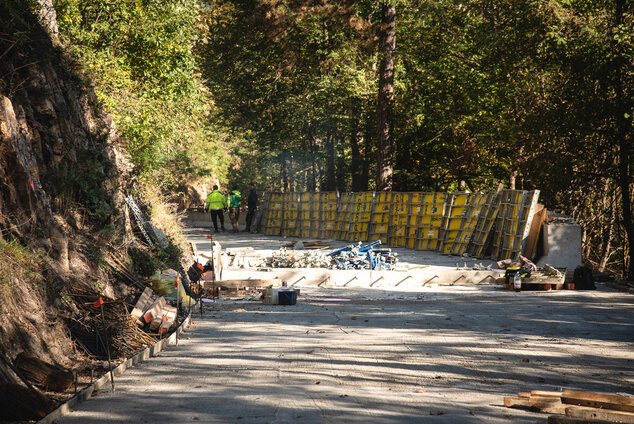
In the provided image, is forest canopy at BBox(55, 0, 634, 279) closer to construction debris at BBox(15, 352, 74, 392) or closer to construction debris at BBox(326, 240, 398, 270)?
construction debris at BBox(326, 240, 398, 270)

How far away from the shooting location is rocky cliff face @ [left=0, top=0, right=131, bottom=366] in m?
7.88

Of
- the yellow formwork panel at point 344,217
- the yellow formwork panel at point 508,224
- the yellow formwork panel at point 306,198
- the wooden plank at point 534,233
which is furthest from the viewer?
the yellow formwork panel at point 306,198

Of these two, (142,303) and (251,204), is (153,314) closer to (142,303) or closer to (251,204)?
(142,303)

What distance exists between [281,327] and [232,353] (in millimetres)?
2331

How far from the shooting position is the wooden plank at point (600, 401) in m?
5.75

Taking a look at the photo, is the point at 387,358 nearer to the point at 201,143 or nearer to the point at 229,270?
the point at 229,270

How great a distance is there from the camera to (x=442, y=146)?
36438mm

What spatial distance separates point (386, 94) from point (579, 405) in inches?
1020

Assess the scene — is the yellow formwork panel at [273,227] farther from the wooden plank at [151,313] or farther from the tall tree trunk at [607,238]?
the wooden plank at [151,313]

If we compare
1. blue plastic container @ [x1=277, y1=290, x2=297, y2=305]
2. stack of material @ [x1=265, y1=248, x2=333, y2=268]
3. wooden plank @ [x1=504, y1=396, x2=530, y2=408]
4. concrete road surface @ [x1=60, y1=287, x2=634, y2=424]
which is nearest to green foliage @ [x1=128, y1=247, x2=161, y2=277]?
concrete road surface @ [x1=60, y1=287, x2=634, y2=424]

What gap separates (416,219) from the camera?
91.1 feet

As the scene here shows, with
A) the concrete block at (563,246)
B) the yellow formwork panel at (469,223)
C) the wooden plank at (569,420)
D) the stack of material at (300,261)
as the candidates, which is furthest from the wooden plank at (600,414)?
the yellow formwork panel at (469,223)

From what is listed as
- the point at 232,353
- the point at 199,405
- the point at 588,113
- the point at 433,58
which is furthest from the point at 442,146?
the point at 199,405

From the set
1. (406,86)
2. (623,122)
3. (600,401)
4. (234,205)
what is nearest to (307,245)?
(234,205)
